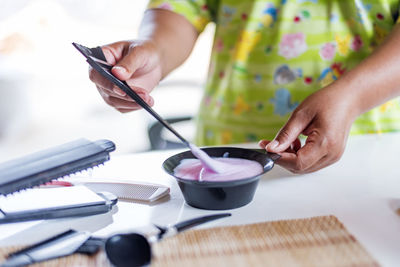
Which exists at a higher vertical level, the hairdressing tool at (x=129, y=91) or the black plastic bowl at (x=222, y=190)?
the hairdressing tool at (x=129, y=91)

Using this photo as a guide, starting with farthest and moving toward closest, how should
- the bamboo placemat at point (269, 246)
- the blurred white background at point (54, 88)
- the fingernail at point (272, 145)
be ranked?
the blurred white background at point (54, 88) → the fingernail at point (272, 145) → the bamboo placemat at point (269, 246)

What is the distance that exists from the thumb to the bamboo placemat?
16cm

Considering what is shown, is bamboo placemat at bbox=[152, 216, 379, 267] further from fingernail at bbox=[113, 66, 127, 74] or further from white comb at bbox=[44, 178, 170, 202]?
fingernail at bbox=[113, 66, 127, 74]

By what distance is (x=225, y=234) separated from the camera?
0.67 metres

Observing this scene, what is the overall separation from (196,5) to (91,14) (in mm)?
1563

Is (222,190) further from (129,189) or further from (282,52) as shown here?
(282,52)

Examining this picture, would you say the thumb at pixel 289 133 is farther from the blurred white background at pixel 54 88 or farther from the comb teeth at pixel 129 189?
the blurred white background at pixel 54 88

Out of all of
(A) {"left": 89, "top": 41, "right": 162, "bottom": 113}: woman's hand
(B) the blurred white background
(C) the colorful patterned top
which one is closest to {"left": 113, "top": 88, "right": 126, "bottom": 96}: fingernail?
(A) {"left": 89, "top": 41, "right": 162, "bottom": 113}: woman's hand

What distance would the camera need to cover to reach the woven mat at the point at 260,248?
596mm

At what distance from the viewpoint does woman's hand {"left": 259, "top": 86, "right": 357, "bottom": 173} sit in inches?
32.7

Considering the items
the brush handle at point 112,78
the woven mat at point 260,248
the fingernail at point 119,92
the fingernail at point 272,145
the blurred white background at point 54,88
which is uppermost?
the brush handle at point 112,78

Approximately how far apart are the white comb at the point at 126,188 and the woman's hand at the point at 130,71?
14 centimetres

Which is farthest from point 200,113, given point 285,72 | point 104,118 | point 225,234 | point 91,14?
point 104,118

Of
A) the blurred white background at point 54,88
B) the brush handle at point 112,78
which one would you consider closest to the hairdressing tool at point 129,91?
the brush handle at point 112,78
